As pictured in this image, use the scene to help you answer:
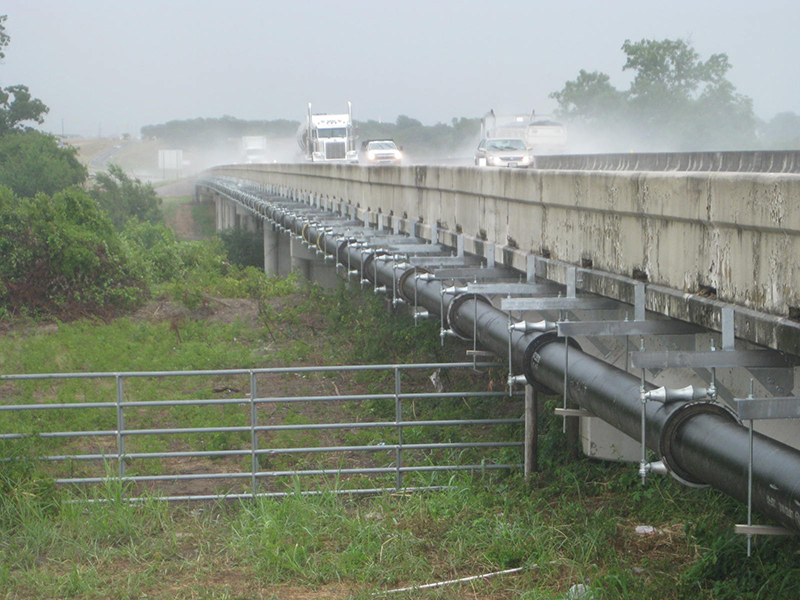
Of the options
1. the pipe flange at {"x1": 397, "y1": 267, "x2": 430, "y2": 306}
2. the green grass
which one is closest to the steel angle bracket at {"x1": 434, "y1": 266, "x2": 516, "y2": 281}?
the pipe flange at {"x1": 397, "y1": 267, "x2": 430, "y2": 306}

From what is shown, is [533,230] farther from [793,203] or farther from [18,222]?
[18,222]

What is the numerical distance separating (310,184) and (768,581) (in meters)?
22.4

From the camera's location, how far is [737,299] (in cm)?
628

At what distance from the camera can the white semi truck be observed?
5684 cm

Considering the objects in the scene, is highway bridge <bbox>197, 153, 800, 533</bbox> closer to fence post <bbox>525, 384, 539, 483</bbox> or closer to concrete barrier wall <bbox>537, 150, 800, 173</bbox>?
concrete barrier wall <bbox>537, 150, 800, 173</bbox>

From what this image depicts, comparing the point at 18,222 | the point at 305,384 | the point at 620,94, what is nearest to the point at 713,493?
the point at 305,384

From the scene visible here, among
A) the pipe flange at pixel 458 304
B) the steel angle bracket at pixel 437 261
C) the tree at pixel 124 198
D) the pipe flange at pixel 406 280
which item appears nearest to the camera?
the pipe flange at pixel 458 304

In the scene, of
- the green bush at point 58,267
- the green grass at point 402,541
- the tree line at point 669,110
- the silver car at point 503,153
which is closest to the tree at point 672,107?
the tree line at point 669,110

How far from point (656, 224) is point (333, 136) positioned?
51.2 metres

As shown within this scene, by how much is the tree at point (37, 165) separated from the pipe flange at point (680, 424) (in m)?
59.3

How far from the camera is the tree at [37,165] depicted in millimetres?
60812

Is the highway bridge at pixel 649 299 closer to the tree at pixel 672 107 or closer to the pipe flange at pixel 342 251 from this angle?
the pipe flange at pixel 342 251

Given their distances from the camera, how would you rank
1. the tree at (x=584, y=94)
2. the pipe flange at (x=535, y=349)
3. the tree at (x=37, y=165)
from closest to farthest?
1. the pipe flange at (x=535, y=349)
2. the tree at (x=37, y=165)
3. the tree at (x=584, y=94)

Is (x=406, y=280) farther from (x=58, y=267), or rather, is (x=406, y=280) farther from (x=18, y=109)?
(x=18, y=109)
